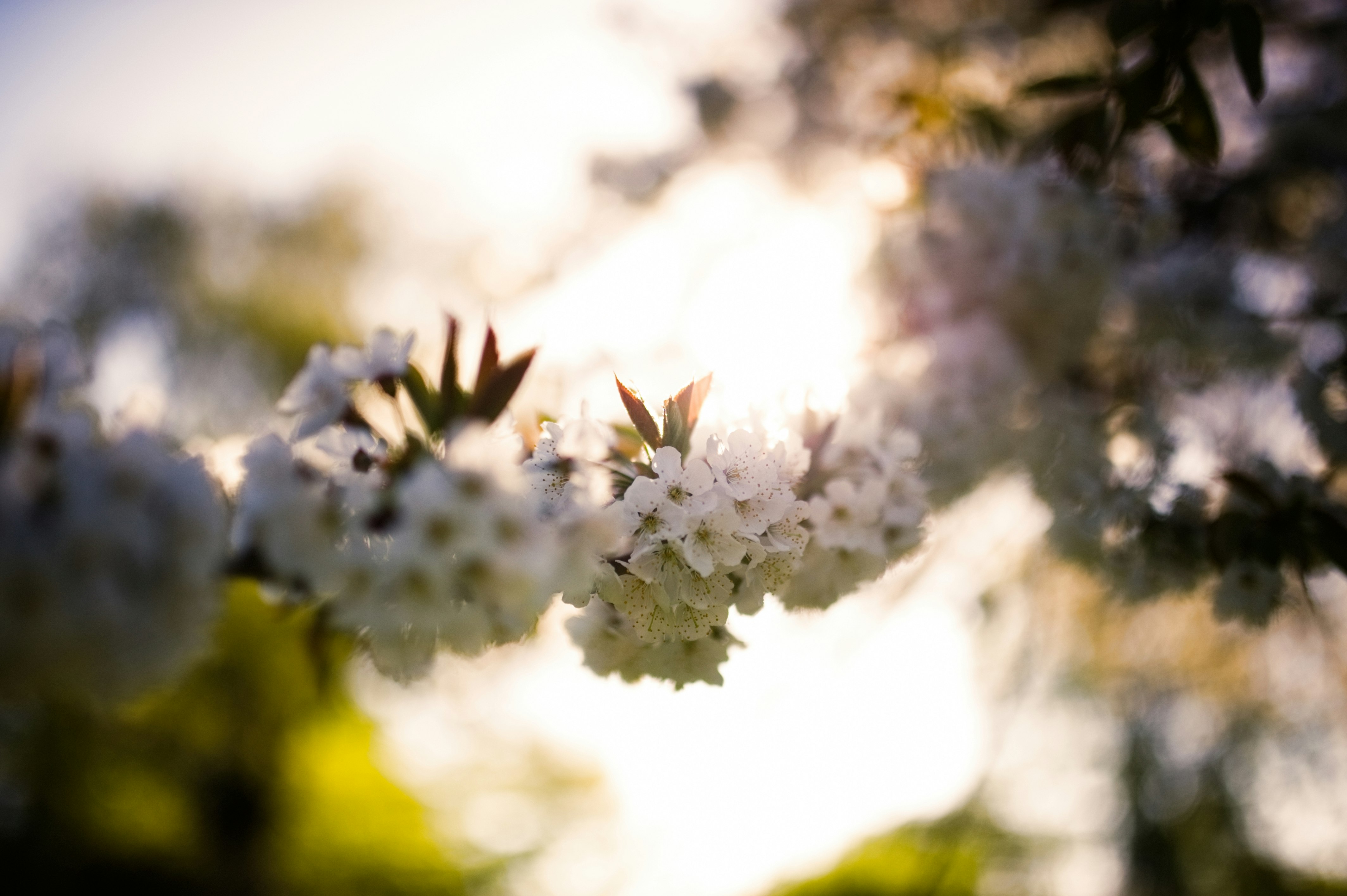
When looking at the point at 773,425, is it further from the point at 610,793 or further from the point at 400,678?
the point at 610,793

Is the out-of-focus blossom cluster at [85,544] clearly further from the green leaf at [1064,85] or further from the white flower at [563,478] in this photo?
the green leaf at [1064,85]

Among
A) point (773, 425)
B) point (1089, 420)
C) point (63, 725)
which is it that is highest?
point (63, 725)

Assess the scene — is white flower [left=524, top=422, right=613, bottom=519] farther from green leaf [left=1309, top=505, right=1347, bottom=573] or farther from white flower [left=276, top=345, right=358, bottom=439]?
green leaf [left=1309, top=505, right=1347, bottom=573]

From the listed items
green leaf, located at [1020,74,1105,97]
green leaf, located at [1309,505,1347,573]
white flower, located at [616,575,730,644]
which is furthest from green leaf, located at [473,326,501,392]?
green leaf, located at [1309,505,1347,573]

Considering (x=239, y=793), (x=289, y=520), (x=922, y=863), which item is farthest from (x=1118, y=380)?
(x=239, y=793)

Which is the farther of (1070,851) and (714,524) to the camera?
(1070,851)

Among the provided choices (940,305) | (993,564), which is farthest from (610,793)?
(940,305)
